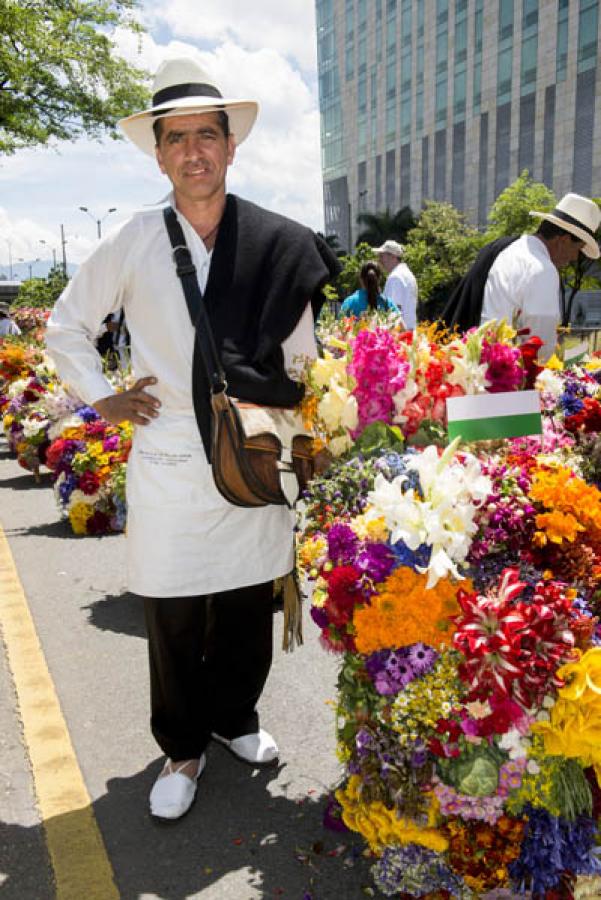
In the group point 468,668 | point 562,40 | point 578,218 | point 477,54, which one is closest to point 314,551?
point 468,668

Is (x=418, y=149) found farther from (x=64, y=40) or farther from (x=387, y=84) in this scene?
(x=64, y=40)

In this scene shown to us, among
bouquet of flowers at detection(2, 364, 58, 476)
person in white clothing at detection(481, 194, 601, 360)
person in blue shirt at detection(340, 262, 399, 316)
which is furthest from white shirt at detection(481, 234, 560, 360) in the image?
bouquet of flowers at detection(2, 364, 58, 476)

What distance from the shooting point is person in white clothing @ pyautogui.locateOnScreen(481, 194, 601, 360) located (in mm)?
4262

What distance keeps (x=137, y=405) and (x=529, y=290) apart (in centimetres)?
237

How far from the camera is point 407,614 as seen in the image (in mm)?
2150

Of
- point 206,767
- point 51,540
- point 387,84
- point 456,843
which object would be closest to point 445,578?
point 456,843

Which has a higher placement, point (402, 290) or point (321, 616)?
point (402, 290)

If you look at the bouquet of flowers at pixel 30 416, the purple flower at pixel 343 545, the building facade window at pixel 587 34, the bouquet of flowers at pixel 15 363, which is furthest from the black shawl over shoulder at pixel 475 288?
the building facade window at pixel 587 34

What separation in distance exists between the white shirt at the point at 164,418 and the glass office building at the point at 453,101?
51047mm

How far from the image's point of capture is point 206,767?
317cm

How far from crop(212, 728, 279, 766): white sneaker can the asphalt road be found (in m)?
0.04

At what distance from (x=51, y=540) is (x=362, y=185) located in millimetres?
72783

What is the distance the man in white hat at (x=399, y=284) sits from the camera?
27.1 ft

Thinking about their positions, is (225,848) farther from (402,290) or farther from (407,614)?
(402,290)
